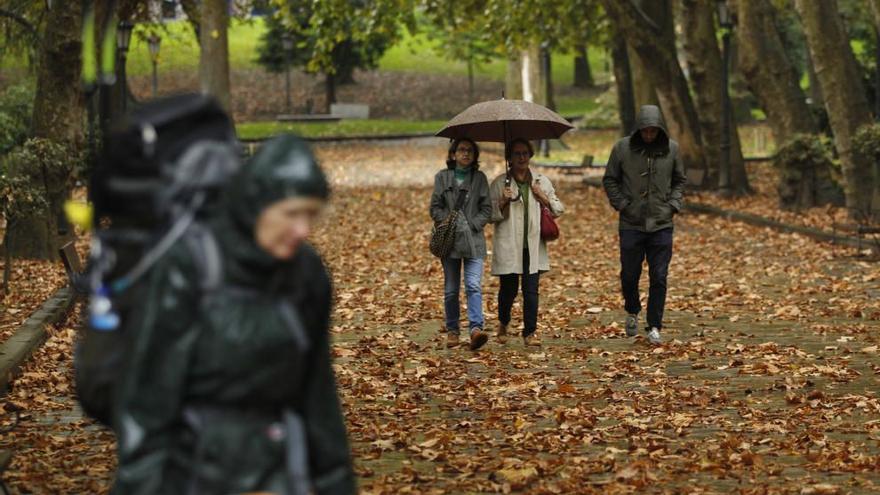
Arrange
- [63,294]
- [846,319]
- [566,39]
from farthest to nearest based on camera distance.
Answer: [566,39] → [63,294] → [846,319]

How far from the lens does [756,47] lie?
102 feet

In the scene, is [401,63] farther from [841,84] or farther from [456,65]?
[841,84]

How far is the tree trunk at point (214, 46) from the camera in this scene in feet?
123

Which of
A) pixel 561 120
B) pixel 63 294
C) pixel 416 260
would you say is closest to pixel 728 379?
pixel 561 120

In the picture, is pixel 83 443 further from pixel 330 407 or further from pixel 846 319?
pixel 846 319

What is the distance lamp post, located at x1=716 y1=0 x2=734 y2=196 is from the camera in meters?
31.6

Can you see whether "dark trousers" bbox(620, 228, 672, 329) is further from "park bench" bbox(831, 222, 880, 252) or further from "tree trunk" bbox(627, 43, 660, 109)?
"tree trunk" bbox(627, 43, 660, 109)

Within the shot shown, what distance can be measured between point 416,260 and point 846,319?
8103 millimetres

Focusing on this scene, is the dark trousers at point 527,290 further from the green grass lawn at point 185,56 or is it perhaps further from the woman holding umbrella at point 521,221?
the green grass lawn at point 185,56

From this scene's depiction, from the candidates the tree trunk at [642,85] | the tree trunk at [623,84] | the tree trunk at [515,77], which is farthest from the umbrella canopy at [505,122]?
the tree trunk at [515,77]

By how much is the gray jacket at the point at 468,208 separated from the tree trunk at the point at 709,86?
64.6 feet

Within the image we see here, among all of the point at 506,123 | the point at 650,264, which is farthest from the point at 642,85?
the point at 650,264

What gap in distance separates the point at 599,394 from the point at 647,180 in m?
3.18

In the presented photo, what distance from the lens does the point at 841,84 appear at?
27297 mm
